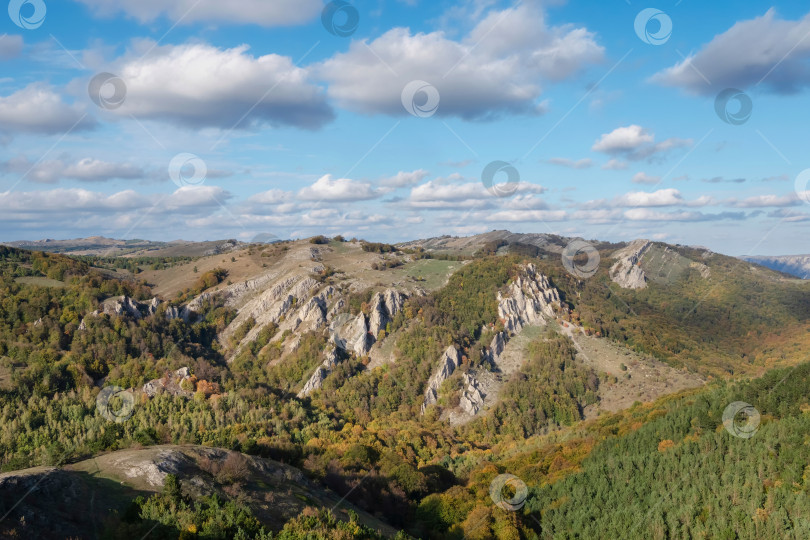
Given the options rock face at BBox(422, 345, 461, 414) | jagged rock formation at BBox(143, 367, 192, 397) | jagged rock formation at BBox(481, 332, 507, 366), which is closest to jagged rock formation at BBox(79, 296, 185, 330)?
jagged rock formation at BBox(143, 367, 192, 397)

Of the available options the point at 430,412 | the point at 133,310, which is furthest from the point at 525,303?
the point at 133,310

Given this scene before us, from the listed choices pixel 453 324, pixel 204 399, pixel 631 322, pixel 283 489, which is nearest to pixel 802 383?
pixel 283 489

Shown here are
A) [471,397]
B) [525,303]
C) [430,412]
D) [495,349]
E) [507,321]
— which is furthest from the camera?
[525,303]

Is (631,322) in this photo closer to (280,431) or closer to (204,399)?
(280,431)

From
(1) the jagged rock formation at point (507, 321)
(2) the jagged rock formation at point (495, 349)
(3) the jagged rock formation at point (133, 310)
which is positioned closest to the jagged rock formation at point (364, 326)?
(1) the jagged rock formation at point (507, 321)

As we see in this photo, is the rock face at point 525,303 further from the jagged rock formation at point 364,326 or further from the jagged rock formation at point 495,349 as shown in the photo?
the jagged rock formation at point 364,326

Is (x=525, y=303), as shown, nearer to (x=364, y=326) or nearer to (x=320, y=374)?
(x=364, y=326)
